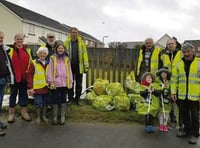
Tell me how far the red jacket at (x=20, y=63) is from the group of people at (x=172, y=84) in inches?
98.8

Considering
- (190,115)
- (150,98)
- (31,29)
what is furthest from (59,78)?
(31,29)

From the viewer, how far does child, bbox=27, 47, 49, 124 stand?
6.67m

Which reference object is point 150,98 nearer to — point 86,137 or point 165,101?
point 165,101

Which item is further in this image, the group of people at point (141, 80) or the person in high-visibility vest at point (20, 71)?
the person in high-visibility vest at point (20, 71)

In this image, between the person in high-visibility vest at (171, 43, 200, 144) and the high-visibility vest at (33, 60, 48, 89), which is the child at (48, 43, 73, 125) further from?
the person in high-visibility vest at (171, 43, 200, 144)

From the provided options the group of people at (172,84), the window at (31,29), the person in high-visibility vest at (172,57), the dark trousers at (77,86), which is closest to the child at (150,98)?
the group of people at (172,84)

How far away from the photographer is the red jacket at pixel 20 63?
6.55 metres

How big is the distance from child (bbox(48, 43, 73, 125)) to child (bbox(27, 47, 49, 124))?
0.15 meters

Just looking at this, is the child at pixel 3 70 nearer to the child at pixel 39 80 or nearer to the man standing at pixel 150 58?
the child at pixel 39 80

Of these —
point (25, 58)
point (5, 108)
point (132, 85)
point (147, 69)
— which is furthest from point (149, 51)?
point (5, 108)

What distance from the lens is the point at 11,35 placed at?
117 ft

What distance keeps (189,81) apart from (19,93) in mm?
3636

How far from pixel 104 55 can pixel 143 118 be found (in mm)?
2976

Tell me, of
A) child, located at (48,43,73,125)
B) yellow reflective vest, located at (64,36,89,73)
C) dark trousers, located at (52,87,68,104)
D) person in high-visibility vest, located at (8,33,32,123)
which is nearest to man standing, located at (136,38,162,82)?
yellow reflective vest, located at (64,36,89,73)
